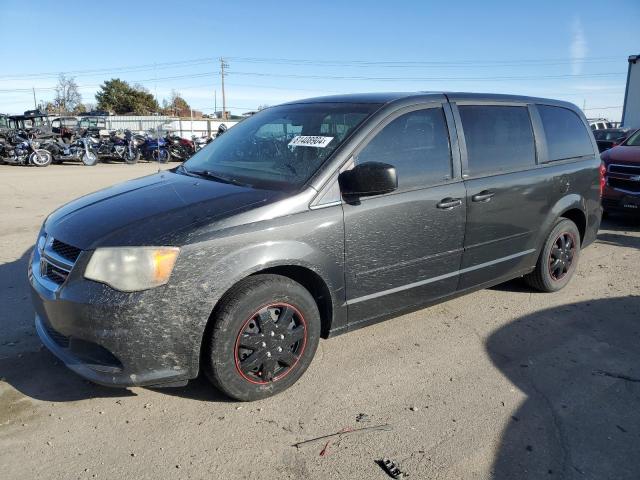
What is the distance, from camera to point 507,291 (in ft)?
16.3

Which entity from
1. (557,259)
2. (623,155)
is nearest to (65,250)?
(557,259)

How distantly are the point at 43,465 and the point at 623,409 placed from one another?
3216 millimetres

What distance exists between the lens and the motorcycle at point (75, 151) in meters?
19.0

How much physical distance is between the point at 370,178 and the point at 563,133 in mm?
2735

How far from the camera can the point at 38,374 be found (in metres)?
3.25

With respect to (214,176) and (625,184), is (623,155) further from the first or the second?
(214,176)

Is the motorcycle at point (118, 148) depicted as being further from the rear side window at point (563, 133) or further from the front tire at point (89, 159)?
the rear side window at point (563, 133)

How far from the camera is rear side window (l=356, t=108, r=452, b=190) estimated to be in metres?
3.37

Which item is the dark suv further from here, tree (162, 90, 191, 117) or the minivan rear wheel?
tree (162, 90, 191, 117)

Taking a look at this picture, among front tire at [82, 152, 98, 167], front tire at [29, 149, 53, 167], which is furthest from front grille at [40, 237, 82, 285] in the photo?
front tire at [82, 152, 98, 167]

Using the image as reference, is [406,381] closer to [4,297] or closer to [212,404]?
[212,404]

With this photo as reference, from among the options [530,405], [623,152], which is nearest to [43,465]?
[530,405]

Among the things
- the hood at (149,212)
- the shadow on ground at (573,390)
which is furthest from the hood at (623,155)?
the hood at (149,212)

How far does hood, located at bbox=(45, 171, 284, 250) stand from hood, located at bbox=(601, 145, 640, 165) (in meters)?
7.09
